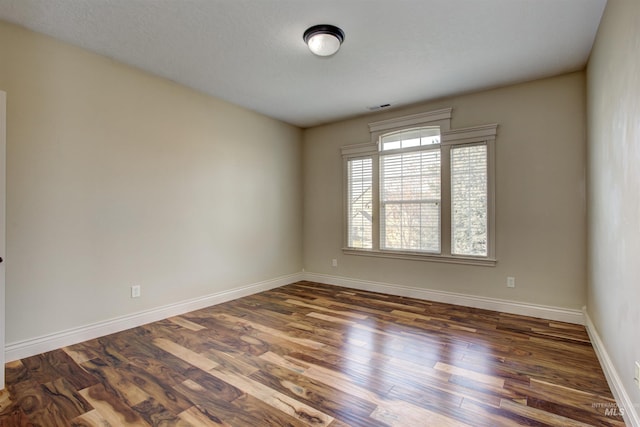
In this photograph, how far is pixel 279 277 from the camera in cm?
517

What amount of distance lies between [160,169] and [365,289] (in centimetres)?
326

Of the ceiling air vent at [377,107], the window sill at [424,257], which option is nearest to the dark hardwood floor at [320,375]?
the window sill at [424,257]

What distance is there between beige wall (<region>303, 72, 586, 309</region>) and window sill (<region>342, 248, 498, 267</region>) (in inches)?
2.7

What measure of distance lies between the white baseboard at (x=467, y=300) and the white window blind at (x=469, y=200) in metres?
0.58

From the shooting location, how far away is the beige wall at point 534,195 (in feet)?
11.1

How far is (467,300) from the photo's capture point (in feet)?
13.2

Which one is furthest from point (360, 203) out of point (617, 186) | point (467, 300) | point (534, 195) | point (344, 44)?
point (617, 186)

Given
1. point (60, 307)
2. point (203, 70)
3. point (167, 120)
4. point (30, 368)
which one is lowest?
point (30, 368)

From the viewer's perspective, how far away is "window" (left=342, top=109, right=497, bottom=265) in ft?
12.9

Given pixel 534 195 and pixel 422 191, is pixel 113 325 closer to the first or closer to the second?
pixel 422 191

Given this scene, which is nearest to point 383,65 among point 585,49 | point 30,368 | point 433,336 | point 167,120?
point 585,49

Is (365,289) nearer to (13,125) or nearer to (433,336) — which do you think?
(433,336)

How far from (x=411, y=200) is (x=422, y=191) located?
Answer: 20 centimetres

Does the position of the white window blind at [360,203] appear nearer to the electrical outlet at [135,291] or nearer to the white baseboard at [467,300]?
the white baseboard at [467,300]
